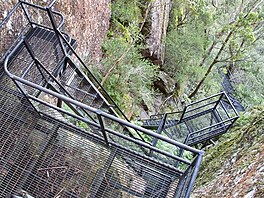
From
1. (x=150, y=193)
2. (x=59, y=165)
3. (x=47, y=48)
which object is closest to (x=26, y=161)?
(x=59, y=165)

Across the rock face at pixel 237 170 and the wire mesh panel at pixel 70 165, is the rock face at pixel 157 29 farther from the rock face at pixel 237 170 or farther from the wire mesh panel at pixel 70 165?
the wire mesh panel at pixel 70 165

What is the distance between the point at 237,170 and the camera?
11.7 feet

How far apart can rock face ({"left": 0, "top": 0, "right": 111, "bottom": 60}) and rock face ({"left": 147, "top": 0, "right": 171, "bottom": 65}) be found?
8.35 ft

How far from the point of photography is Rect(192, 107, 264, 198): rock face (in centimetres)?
304

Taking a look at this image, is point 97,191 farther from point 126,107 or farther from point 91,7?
point 91,7

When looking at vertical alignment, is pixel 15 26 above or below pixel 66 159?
above

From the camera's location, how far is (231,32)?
1277 cm

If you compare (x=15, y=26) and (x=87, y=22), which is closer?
(x=15, y=26)

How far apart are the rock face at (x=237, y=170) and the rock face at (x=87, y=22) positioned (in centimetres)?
470

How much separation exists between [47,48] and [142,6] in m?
6.58

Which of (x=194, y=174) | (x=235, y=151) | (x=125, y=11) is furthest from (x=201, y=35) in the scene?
(x=194, y=174)

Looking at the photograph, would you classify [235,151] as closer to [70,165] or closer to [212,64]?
[70,165]

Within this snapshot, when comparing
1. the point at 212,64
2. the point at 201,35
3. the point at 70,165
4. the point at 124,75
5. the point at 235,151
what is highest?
the point at 201,35

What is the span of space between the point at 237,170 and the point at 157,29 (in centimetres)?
920
